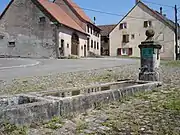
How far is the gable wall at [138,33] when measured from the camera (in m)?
51.3

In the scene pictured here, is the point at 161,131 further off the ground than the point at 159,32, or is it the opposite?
the point at 159,32

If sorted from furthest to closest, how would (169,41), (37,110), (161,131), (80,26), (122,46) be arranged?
(122,46) → (169,41) → (80,26) → (37,110) → (161,131)

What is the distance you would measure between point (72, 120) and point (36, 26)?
109 ft

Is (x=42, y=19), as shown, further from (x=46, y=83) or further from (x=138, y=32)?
(x=46, y=83)

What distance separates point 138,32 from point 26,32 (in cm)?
2397

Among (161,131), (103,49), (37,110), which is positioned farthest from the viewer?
(103,49)

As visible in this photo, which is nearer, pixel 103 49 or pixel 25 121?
pixel 25 121

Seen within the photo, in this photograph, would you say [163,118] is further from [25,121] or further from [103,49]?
[103,49]

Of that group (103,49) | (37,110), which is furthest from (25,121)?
(103,49)

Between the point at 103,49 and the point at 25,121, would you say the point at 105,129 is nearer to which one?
the point at 25,121

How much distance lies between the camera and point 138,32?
54469 mm

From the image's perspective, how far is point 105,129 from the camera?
5008mm

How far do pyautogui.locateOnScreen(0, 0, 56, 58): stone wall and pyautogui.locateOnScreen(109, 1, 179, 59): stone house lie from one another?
22376 mm

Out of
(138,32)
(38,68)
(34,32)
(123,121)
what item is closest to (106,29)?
(138,32)
